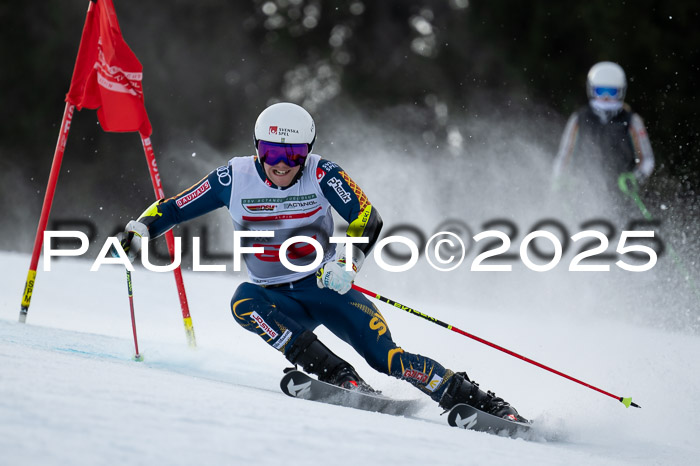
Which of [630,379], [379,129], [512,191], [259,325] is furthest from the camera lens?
[379,129]

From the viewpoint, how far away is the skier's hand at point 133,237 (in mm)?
4898

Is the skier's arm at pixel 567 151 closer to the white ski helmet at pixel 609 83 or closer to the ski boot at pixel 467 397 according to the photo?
the white ski helmet at pixel 609 83

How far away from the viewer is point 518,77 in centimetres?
1969

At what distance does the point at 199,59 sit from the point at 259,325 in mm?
21153

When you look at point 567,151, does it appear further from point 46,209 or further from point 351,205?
A: point 351,205

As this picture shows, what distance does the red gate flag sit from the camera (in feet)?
21.4

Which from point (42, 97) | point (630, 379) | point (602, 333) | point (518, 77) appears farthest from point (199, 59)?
point (630, 379)

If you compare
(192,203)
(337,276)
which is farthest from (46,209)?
(337,276)

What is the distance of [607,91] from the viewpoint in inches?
404

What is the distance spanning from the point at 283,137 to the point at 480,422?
1617 mm

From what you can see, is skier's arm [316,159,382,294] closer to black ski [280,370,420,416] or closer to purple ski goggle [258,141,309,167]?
purple ski goggle [258,141,309,167]

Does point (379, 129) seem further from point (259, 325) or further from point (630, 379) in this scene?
point (259, 325)

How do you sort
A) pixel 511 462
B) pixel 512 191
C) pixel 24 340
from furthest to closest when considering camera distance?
pixel 512 191
pixel 24 340
pixel 511 462

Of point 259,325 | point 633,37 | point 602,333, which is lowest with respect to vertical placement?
point 259,325
